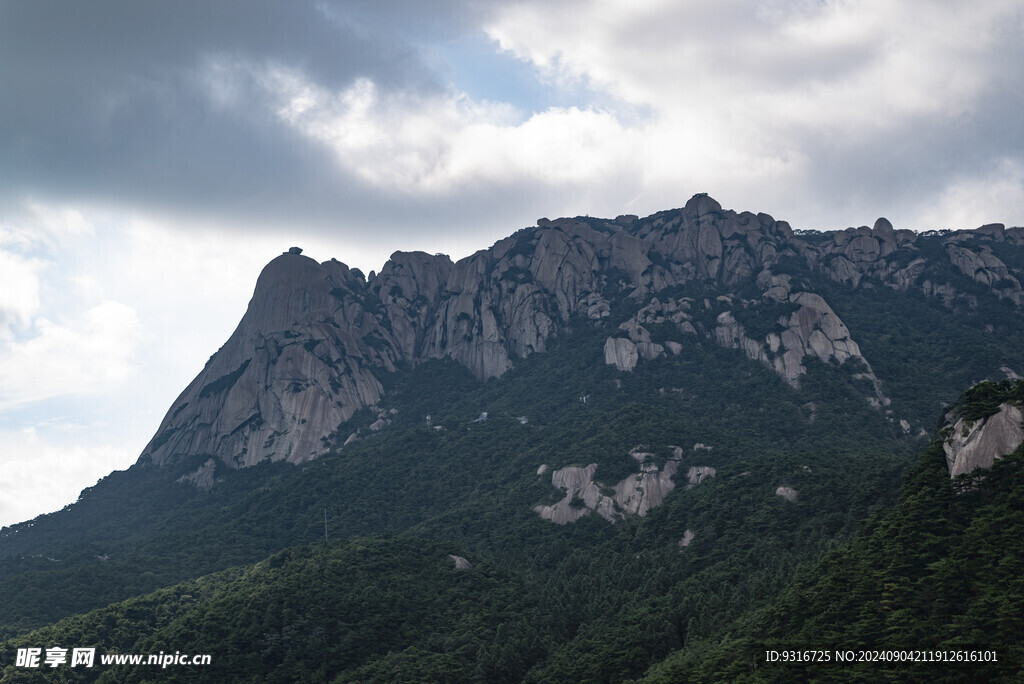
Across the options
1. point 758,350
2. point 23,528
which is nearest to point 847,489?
point 758,350

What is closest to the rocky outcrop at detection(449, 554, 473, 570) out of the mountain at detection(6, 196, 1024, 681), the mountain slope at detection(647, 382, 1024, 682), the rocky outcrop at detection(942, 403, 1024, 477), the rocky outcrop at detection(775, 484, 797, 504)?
the mountain at detection(6, 196, 1024, 681)

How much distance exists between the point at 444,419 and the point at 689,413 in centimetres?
6278

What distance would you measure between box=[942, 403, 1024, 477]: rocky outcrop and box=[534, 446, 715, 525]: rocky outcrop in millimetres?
63480

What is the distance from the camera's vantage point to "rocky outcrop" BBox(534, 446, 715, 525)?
13500cm

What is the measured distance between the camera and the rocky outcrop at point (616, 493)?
135000 millimetres

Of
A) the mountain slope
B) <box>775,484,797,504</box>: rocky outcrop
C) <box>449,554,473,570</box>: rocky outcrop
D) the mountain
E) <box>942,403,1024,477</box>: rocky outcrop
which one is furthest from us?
<box>449,554,473,570</box>: rocky outcrop

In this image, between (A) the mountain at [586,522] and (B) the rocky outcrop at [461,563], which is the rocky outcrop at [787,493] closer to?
(A) the mountain at [586,522]

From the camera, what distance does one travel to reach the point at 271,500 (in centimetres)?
17238

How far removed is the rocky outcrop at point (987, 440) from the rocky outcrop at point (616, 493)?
63480 mm

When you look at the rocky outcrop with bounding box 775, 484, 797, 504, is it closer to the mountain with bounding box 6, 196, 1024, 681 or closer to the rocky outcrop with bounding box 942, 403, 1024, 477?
the mountain with bounding box 6, 196, 1024, 681

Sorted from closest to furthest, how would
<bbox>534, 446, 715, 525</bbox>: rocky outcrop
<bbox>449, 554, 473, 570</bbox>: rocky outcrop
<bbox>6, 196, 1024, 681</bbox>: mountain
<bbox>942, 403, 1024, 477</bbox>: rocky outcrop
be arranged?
1. <bbox>942, 403, 1024, 477</bbox>: rocky outcrop
2. <bbox>6, 196, 1024, 681</bbox>: mountain
3. <bbox>449, 554, 473, 570</bbox>: rocky outcrop
4. <bbox>534, 446, 715, 525</bbox>: rocky outcrop

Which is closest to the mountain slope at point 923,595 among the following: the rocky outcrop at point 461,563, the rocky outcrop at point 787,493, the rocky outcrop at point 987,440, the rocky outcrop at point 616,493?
the rocky outcrop at point 987,440

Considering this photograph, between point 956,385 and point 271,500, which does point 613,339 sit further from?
point 271,500

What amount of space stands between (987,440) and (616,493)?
74.0 m
